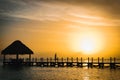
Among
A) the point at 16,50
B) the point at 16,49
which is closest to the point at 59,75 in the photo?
the point at 16,50

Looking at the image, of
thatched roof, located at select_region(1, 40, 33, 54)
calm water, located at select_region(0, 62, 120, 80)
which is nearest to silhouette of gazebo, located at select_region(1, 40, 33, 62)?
thatched roof, located at select_region(1, 40, 33, 54)

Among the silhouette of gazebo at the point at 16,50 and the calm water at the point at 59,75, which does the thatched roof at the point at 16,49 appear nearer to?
the silhouette of gazebo at the point at 16,50

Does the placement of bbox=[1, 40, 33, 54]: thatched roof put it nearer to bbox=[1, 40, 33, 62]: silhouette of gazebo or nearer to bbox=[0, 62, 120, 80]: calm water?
bbox=[1, 40, 33, 62]: silhouette of gazebo

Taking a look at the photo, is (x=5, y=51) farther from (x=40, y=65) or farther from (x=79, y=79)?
(x=79, y=79)

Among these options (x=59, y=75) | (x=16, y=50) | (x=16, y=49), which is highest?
(x=16, y=49)

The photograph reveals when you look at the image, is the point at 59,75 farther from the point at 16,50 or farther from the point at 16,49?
the point at 16,49

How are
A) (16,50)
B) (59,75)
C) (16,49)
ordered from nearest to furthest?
1. (59,75)
2. (16,50)
3. (16,49)

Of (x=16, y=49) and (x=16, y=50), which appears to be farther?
(x=16, y=49)

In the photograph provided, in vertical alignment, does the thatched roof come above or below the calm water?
above

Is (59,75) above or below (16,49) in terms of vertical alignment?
below

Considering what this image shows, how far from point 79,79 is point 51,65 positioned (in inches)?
1149

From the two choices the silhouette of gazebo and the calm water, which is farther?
the silhouette of gazebo

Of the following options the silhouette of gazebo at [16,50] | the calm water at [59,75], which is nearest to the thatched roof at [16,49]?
the silhouette of gazebo at [16,50]

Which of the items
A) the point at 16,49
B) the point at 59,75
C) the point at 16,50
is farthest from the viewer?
the point at 16,49
